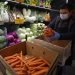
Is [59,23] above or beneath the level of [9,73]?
above

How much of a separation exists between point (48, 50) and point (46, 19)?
9.95 ft

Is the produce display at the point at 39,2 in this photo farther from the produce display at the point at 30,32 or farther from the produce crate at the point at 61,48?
the produce crate at the point at 61,48

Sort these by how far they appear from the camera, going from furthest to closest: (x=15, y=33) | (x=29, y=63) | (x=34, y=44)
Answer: (x=15, y=33) → (x=34, y=44) → (x=29, y=63)

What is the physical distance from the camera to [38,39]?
2.29 meters

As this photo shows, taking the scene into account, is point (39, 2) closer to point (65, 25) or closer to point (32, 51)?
point (65, 25)

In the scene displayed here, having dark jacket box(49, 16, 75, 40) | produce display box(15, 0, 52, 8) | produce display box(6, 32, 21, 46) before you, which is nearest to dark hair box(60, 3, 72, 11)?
dark jacket box(49, 16, 75, 40)

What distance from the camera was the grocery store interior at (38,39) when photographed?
184 cm

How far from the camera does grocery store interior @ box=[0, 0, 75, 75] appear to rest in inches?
72.3

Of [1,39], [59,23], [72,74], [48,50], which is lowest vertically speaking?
[72,74]

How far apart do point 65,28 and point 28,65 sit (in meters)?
1.01

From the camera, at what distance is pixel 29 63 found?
1.90 m

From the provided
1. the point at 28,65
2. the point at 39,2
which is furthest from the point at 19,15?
the point at 28,65

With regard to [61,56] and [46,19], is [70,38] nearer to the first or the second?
[61,56]

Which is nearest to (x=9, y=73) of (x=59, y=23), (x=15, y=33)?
(x=59, y=23)
